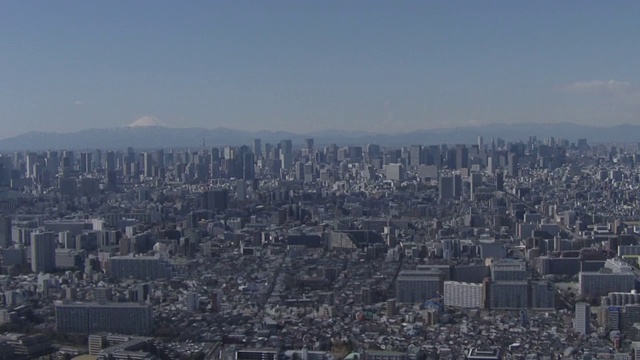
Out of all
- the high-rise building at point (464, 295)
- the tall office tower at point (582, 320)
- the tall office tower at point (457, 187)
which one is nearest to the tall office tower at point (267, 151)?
the tall office tower at point (457, 187)

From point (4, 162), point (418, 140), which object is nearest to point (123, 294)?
point (4, 162)

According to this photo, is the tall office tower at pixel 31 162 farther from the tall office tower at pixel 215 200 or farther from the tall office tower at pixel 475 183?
the tall office tower at pixel 475 183

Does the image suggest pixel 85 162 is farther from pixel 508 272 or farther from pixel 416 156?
pixel 508 272

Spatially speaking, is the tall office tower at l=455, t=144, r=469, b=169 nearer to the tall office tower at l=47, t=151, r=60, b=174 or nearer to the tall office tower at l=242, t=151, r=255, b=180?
the tall office tower at l=242, t=151, r=255, b=180

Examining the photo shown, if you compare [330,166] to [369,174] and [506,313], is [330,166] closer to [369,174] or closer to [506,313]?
[369,174]

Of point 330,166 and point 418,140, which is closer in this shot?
point 330,166

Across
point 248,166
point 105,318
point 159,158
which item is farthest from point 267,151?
point 105,318
